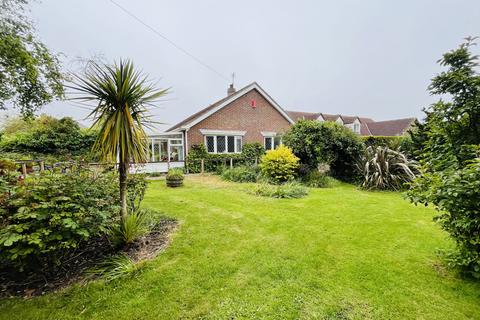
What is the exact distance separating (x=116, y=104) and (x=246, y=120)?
1300 centimetres

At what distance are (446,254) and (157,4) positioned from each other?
1274 centimetres

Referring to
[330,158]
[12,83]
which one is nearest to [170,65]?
[12,83]

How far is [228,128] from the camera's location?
1490cm

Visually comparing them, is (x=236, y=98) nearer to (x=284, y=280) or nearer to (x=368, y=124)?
(x=284, y=280)

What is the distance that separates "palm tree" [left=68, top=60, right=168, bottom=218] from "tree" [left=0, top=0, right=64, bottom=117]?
17.6 feet

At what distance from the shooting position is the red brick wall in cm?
1399

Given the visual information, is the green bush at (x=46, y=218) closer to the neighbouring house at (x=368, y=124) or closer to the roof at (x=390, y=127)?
the neighbouring house at (x=368, y=124)

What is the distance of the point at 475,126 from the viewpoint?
2801 millimetres

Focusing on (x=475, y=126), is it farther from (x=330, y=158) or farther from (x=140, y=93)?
(x=330, y=158)

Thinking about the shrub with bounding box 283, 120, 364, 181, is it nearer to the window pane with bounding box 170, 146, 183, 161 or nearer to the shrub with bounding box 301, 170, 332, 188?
the shrub with bounding box 301, 170, 332, 188

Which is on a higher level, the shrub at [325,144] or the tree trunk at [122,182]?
the shrub at [325,144]

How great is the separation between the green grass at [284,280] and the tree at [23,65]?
7.19 metres

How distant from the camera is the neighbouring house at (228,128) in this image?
13513mm

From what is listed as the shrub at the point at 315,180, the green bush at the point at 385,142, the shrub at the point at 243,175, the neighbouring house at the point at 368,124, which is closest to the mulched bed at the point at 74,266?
the shrub at the point at 243,175
